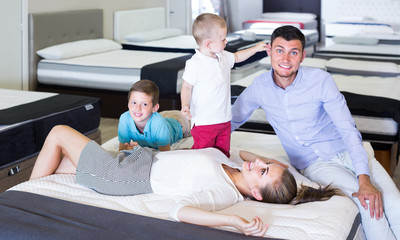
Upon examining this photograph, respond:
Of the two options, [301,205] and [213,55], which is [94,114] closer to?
[213,55]

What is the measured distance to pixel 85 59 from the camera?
4.72m

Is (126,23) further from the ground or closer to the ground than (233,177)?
further from the ground

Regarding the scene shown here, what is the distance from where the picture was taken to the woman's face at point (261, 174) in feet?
6.04

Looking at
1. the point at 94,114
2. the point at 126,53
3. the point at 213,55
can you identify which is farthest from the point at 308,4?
the point at 213,55

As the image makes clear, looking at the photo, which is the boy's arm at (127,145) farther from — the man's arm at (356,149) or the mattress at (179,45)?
the mattress at (179,45)

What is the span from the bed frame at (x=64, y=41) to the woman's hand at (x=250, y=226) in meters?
2.66

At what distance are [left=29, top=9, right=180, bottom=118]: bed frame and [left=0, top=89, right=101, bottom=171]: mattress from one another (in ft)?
3.02

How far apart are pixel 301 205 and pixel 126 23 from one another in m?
4.59

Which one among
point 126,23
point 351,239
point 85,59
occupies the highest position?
point 126,23

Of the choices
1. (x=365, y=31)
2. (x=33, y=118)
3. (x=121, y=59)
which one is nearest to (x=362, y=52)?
(x=365, y=31)

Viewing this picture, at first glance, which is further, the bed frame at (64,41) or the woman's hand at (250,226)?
the bed frame at (64,41)

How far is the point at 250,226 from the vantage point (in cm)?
158

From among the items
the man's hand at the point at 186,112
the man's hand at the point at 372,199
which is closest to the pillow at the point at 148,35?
the man's hand at the point at 186,112

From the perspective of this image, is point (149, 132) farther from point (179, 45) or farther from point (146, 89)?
point (179, 45)
